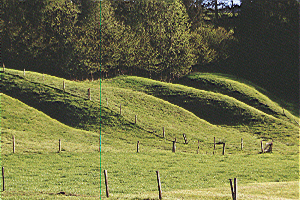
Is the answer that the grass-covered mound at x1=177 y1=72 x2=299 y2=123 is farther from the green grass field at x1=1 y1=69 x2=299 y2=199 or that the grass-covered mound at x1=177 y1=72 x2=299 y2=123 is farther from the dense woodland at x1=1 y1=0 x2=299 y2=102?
the dense woodland at x1=1 y1=0 x2=299 y2=102

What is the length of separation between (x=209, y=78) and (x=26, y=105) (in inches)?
2137

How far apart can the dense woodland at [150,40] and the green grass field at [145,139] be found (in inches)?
301

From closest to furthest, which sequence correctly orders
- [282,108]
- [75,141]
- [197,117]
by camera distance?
1. [75,141]
2. [197,117]
3. [282,108]

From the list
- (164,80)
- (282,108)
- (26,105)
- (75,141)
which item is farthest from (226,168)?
(164,80)

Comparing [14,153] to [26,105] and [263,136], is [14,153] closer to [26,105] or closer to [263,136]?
[26,105]

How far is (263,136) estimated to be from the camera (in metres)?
Answer: 74.7

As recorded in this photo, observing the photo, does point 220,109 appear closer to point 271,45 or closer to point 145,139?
point 145,139

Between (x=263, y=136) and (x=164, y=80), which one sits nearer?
(x=263, y=136)

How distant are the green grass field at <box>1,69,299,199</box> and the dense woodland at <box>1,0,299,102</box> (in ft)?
25.1

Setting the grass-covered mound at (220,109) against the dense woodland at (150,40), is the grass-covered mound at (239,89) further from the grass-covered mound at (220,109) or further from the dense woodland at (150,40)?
the dense woodland at (150,40)

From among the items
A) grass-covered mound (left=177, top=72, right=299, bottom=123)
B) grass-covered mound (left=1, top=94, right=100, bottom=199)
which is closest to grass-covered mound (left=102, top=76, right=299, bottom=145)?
grass-covered mound (left=177, top=72, right=299, bottom=123)

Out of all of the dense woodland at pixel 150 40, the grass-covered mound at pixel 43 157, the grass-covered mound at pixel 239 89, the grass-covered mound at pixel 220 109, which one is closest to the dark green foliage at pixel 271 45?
the dense woodland at pixel 150 40

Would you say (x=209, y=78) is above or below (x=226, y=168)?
above

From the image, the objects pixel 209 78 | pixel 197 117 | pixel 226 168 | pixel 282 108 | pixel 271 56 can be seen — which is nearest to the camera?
pixel 226 168
